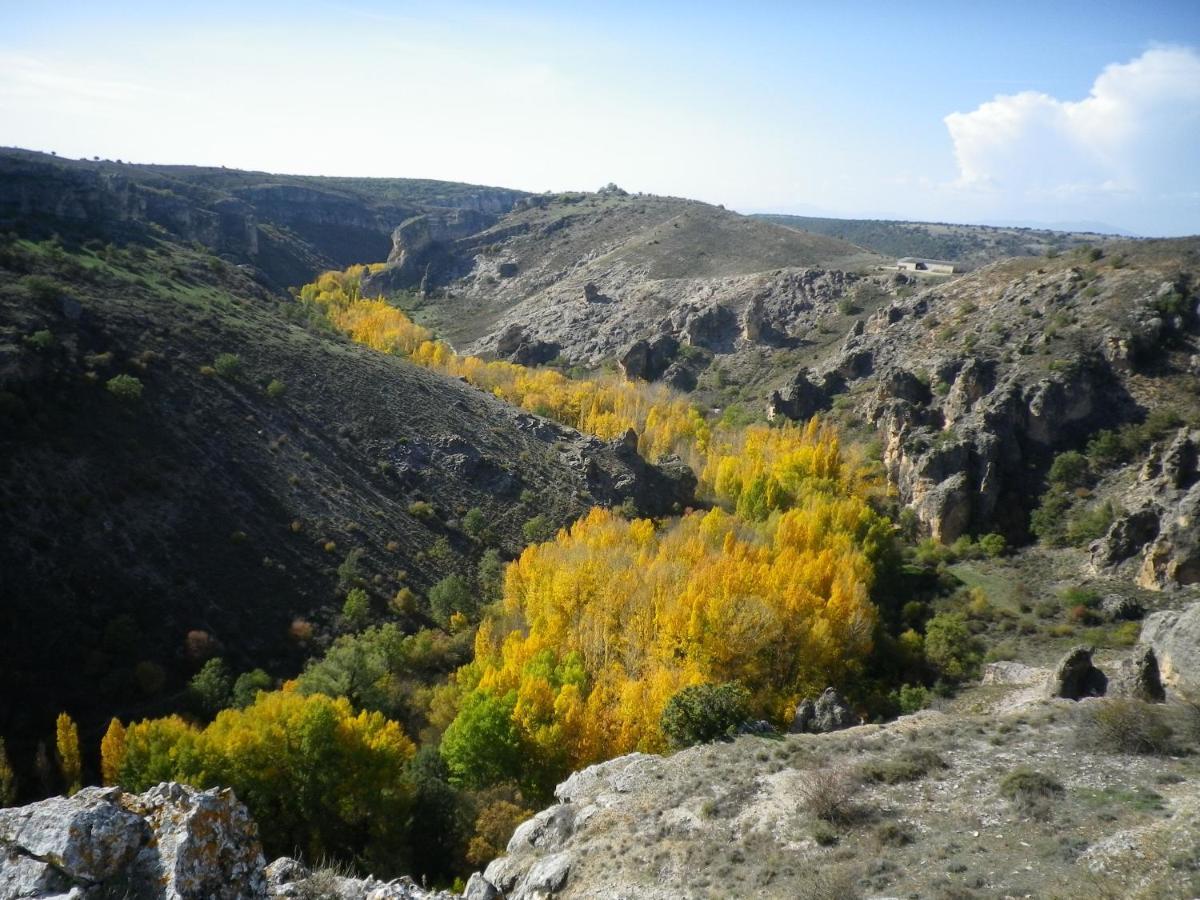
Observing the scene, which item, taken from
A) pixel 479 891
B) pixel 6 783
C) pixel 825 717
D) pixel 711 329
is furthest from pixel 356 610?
pixel 711 329

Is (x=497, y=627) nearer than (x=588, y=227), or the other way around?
(x=497, y=627)

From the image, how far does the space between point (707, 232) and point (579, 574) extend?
112 metres

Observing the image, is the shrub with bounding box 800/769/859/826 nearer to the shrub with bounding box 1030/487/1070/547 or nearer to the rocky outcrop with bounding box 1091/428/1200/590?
the rocky outcrop with bounding box 1091/428/1200/590

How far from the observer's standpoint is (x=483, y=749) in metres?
31.9

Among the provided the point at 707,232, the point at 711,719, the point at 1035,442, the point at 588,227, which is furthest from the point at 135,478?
the point at 588,227

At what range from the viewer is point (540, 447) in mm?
70125

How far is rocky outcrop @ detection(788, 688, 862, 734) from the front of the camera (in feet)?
99.1

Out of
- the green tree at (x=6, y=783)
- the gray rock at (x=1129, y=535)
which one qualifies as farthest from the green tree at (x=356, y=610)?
the gray rock at (x=1129, y=535)

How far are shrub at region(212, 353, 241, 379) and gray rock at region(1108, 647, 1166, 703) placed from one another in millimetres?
60629

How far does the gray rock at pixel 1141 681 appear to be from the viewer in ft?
84.9

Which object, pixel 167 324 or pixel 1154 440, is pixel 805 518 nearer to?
pixel 1154 440

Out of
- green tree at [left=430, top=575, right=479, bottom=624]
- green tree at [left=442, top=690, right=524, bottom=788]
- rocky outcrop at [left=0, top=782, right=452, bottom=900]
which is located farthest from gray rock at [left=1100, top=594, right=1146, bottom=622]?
rocky outcrop at [left=0, top=782, right=452, bottom=900]

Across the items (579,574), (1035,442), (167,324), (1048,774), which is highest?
(167,324)

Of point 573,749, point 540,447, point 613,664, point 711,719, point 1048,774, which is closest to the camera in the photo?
point 1048,774
